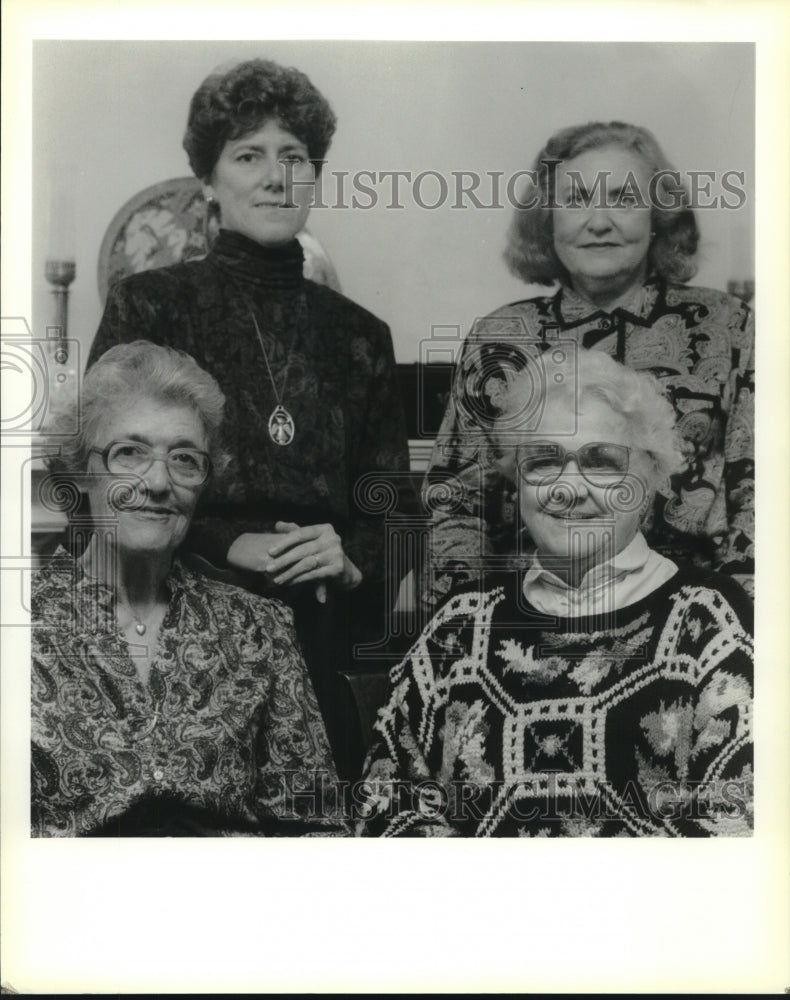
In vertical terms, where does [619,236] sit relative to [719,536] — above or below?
above

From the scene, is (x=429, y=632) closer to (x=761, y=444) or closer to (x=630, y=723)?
(x=630, y=723)

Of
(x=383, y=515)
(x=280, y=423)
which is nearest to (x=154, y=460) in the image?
(x=280, y=423)

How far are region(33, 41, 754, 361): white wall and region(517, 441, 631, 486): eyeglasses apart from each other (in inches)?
15.6

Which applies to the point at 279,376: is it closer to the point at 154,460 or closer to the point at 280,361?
the point at 280,361

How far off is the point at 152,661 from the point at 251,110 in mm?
1491

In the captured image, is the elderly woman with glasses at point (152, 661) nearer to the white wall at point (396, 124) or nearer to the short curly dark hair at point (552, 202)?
the white wall at point (396, 124)

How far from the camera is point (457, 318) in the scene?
3.69 m

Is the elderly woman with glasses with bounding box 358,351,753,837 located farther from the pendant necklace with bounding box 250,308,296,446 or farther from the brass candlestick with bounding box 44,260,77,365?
the brass candlestick with bounding box 44,260,77,365

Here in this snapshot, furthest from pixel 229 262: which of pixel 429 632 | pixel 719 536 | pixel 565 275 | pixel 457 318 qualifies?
pixel 719 536

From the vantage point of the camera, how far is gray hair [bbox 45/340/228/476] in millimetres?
3680

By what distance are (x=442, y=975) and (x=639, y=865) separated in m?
0.60

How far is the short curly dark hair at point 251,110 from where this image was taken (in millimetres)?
3688

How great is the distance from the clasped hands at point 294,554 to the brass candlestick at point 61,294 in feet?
2.26

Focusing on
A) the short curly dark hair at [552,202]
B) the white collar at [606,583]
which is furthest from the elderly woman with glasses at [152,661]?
the short curly dark hair at [552,202]
